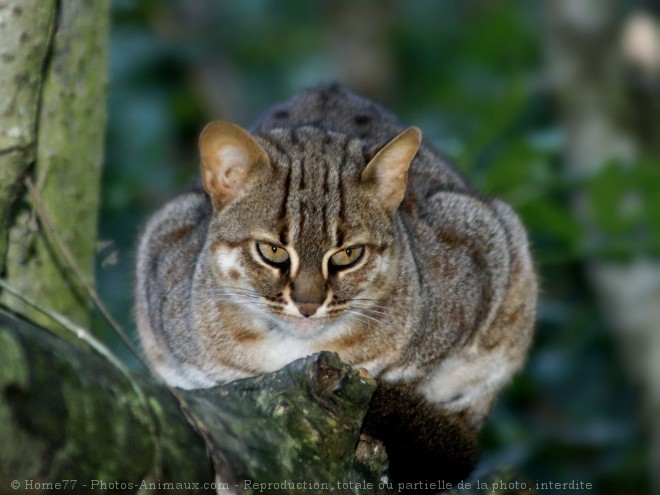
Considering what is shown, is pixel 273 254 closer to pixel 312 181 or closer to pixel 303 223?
pixel 303 223

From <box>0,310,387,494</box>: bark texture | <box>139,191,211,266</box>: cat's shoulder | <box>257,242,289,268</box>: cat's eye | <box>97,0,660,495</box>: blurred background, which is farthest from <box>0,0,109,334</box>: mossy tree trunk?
<box>0,310,387,494</box>: bark texture

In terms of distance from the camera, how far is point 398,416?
15.3ft

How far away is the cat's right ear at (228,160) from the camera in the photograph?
4952 millimetres

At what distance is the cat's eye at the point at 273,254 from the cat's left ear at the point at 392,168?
21.6 inches

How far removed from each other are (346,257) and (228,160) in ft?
2.19

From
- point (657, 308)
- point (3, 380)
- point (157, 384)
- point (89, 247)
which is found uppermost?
point (3, 380)

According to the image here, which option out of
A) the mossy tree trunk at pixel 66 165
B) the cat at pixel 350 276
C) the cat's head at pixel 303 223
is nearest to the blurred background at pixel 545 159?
the cat at pixel 350 276

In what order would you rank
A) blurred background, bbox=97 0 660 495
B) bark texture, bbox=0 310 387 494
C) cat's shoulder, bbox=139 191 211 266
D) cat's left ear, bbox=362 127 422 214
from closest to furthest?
bark texture, bbox=0 310 387 494 < cat's left ear, bbox=362 127 422 214 < cat's shoulder, bbox=139 191 211 266 < blurred background, bbox=97 0 660 495

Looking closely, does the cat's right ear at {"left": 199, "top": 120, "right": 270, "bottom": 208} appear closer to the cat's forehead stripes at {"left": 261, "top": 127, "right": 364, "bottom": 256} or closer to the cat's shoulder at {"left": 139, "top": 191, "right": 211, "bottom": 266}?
the cat's forehead stripes at {"left": 261, "top": 127, "right": 364, "bottom": 256}

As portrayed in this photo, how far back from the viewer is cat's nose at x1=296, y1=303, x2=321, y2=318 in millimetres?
4855

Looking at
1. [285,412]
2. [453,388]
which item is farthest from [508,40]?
[285,412]

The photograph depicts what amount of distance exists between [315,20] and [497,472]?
42.4 ft

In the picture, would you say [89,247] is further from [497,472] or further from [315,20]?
[315,20]

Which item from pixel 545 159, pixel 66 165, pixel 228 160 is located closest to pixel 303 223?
pixel 228 160
